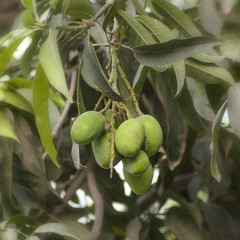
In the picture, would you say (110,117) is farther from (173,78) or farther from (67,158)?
(67,158)

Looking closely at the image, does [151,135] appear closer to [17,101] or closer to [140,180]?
[140,180]

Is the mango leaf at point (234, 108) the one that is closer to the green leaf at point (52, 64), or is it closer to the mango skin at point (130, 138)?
the mango skin at point (130, 138)

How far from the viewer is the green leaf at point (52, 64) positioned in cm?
79

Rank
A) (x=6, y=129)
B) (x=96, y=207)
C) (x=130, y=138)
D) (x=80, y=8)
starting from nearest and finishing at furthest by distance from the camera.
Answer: (x=130, y=138), (x=80, y=8), (x=6, y=129), (x=96, y=207)

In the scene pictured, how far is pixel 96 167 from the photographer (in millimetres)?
1408

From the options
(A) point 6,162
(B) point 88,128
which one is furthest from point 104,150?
(A) point 6,162

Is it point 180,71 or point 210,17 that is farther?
point 210,17

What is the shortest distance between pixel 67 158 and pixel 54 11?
1.19ft

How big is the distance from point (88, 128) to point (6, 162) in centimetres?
42

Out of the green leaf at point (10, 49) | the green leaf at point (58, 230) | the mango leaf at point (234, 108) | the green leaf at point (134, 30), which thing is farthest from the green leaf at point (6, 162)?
the mango leaf at point (234, 108)

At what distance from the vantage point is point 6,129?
1.09m

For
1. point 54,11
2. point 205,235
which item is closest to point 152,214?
point 205,235

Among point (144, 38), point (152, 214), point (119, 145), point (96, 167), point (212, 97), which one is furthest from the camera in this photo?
point (152, 214)

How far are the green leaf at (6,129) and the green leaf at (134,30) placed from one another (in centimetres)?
33
